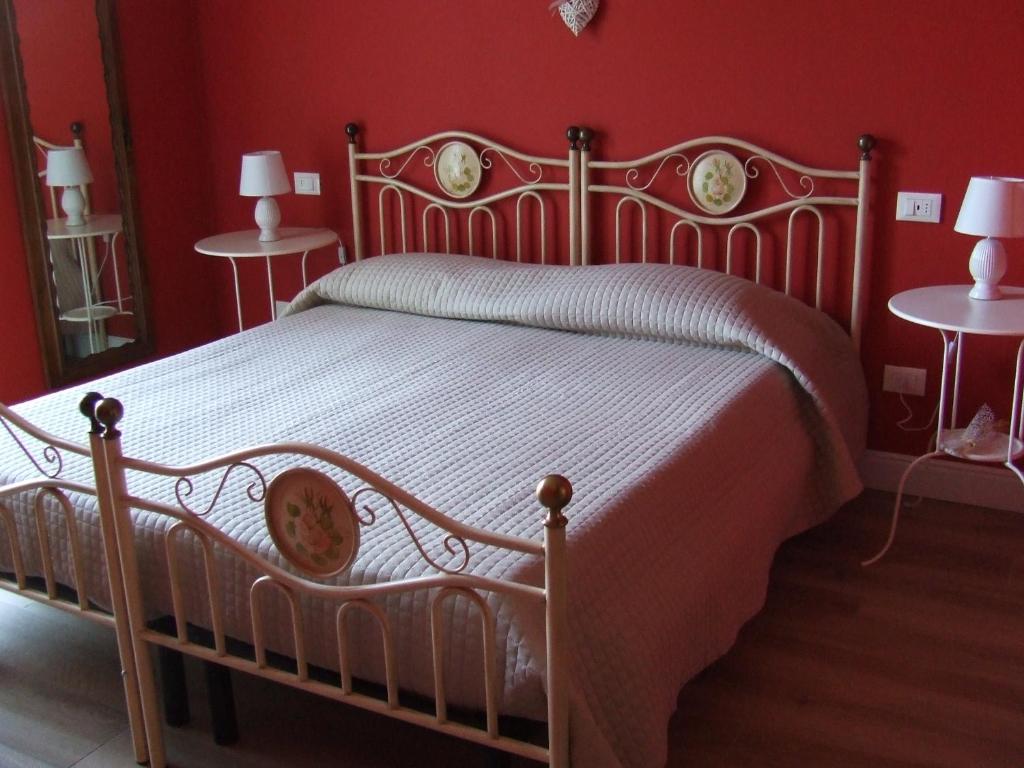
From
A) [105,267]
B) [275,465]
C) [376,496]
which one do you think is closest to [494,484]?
[376,496]

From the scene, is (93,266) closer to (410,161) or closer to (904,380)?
(410,161)

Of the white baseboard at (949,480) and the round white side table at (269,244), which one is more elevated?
the round white side table at (269,244)

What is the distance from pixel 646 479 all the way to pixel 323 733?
2.78 feet

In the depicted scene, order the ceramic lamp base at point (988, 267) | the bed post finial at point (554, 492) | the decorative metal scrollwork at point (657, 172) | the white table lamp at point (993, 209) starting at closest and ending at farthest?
the bed post finial at point (554, 492)
the white table lamp at point (993, 209)
the ceramic lamp base at point (988, 267)
the decorative metal scrollwork at point (657, 172)

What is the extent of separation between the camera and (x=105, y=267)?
397 cm

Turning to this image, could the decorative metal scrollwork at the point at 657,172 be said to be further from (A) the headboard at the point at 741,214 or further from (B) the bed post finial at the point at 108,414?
(B) the bed post finial at the point at 108,414

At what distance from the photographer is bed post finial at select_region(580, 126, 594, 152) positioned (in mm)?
3561

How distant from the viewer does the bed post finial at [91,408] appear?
2.02m

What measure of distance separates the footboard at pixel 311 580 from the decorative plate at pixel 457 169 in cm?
172

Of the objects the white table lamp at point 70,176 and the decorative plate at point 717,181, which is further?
the white table lamp at point 70,176

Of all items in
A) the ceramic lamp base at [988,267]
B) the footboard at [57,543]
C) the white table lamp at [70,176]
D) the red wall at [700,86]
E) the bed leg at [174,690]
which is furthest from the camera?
the white table lamp at [70,176]

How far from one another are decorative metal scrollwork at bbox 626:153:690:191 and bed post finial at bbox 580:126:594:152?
0.15 metres

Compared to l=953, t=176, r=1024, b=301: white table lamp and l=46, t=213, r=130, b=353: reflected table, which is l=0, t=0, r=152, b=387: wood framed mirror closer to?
l=46, t=213, r=130, b=353: reflected table

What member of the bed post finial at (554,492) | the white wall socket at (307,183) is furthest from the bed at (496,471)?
the white wall socket at (307,183)
